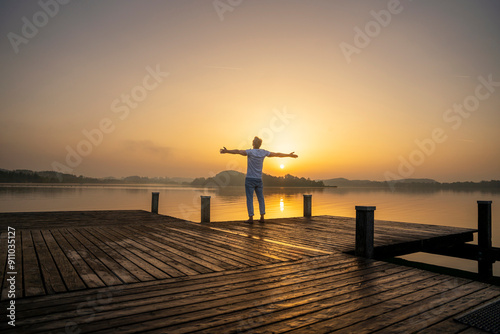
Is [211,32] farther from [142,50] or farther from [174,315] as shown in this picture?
[174,315]

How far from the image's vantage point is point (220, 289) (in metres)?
3.36

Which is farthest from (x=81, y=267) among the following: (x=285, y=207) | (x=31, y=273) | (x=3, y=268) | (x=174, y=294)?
(x=285, y=207)

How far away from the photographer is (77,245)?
18.4 feet

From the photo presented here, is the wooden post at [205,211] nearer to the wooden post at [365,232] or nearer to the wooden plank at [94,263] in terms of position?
the wooden plank at [94,263]

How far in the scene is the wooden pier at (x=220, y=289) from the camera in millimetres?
2520

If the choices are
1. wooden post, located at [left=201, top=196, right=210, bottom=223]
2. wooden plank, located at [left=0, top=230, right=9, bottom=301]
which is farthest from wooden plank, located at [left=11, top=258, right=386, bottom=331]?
wooden post, located at [left=201, top=196, right=210, bottom=223]

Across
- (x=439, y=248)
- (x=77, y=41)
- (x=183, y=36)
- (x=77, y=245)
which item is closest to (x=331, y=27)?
(x=183, y=36)

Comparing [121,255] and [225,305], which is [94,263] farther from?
[225,305]

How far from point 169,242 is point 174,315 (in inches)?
142

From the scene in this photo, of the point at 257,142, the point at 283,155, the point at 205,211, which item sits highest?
the point at 257,142

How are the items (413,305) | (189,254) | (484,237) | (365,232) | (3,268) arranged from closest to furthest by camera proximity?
1. (413,305)
2. (3,268)
3. (189,254)
4. (365,232)
5. (484,237)

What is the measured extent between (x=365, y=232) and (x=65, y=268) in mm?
4483

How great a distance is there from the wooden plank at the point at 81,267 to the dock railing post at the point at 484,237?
8.48 metres

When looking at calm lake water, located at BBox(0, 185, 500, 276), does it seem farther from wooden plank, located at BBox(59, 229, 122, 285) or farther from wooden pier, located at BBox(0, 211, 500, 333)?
wooden plank, located at BBox(59, 229, 122, 285)
